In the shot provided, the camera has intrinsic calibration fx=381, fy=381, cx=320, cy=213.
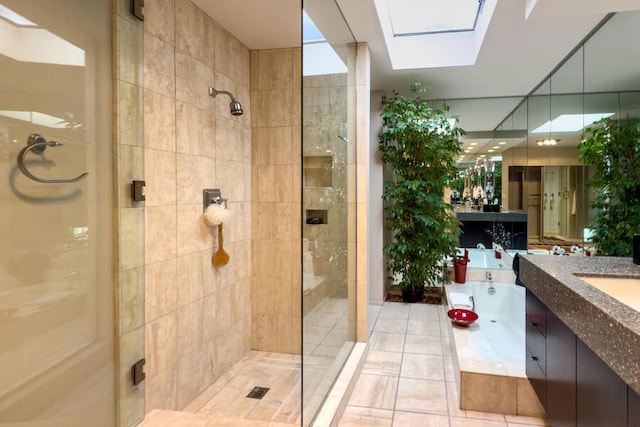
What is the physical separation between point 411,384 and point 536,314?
3.35ft

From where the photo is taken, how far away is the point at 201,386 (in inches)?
103

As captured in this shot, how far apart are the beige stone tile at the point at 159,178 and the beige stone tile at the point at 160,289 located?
0.36 meters

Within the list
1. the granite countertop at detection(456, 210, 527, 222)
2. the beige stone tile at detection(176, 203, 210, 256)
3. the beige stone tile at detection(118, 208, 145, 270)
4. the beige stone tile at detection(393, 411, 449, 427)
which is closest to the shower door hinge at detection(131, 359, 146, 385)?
the beige stone tile at detection(118, 208, 145, 270)

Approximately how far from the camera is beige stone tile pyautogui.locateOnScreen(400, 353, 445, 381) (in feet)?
8.89

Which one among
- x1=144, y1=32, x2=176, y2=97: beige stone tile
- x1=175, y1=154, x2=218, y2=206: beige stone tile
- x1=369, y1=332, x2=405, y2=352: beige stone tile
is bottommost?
x1=369, y1=332, x2=405, y2=352: beige stone tile

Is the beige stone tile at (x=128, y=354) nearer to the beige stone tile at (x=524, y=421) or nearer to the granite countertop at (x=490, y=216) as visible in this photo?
the beige stone tile at (x=524, y=421)

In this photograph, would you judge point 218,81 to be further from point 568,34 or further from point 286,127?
point 568,34

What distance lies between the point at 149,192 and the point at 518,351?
2.94m

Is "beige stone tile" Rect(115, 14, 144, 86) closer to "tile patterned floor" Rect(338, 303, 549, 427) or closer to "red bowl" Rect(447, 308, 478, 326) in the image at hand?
"tile patterned floor" Rect(338, 303, 549, 427)

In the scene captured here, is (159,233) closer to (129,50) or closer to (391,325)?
(129,50)

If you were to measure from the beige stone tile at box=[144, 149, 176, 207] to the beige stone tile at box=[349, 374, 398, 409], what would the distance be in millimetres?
1688

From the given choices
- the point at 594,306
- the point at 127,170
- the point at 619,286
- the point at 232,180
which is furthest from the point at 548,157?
the point at 127,170

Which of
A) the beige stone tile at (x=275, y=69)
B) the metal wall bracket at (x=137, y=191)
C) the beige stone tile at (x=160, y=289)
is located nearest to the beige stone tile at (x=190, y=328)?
the beige stone tile at (x=160, y=289)

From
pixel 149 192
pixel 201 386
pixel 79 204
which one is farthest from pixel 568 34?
pixel 201 386
